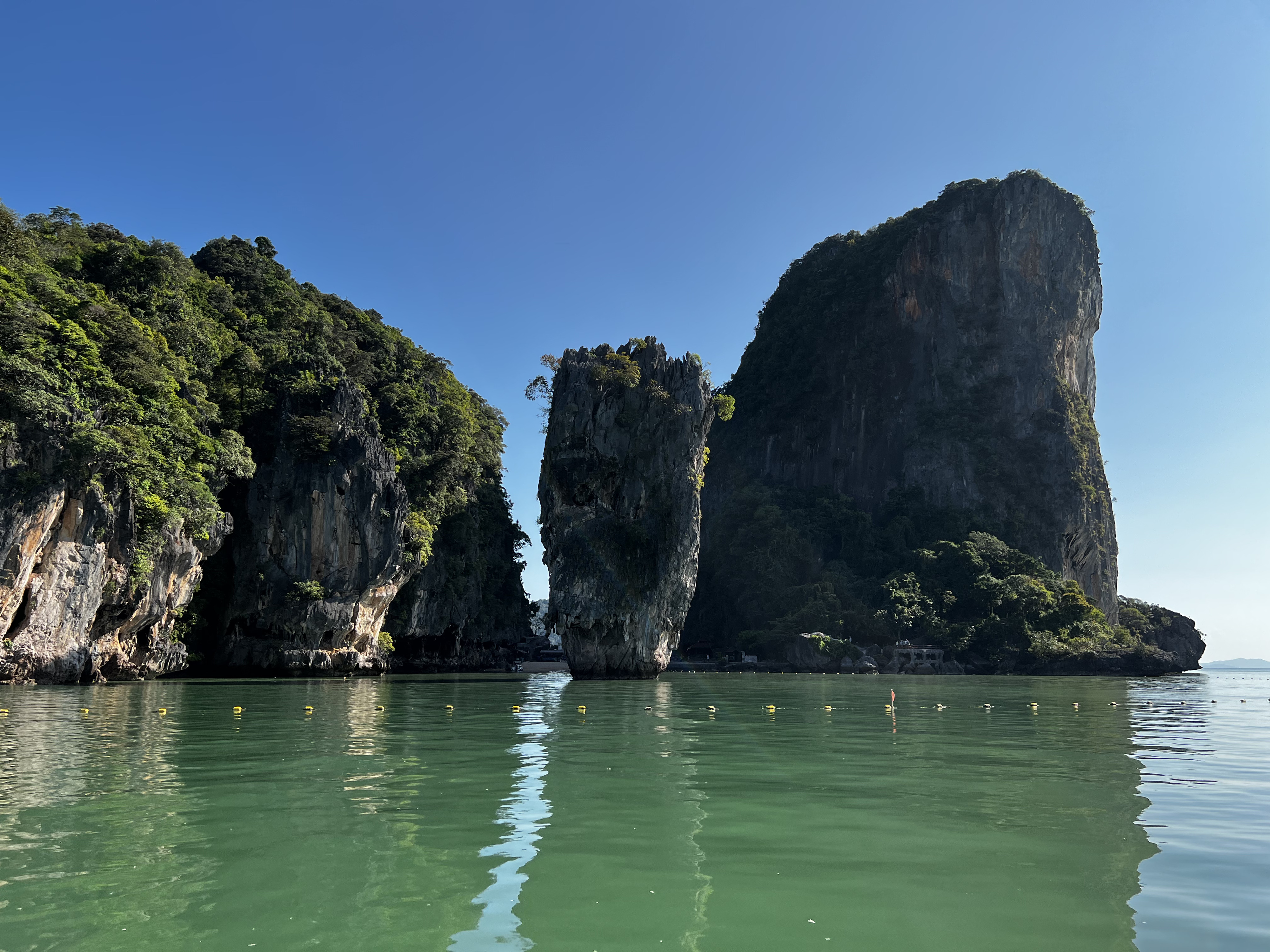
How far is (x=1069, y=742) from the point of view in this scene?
16.5 metres

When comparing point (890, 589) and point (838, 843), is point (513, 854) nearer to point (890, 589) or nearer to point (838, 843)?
point (838, 843)

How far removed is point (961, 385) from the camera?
10269cm

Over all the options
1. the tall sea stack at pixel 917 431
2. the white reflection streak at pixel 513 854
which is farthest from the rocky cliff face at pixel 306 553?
the tall sea stack at pixel 917 431

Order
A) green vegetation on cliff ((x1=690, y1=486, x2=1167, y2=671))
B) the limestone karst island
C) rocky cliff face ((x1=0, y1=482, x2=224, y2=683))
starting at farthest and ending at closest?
green vegetation on cliff ((x1=690, y1=486, x2=1167, y2=671)), the limestone karst island, rocky cliff face ((x1=0, y1=482, x2=224, y2=683))

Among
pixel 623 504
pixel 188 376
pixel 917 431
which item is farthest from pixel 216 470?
pixel 917 431

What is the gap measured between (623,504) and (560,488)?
3963 millimetres

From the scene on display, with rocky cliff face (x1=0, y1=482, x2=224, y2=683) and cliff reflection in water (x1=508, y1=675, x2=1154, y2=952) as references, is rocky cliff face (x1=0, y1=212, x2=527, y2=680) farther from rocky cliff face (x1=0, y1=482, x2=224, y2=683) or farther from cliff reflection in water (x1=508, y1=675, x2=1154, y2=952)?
cliff reflection in water (x1=508, y1=675, x2=1154, y2=952)

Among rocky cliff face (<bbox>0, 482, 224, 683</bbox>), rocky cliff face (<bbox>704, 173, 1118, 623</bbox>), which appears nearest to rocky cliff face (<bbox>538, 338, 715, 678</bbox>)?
rocky cliff face (<bbox>0, 482, 224, 683</bbox>)

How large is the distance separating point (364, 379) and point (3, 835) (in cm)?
5021

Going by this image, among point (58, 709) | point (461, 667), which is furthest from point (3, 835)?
point (461, 667)

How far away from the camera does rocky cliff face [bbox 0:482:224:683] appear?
2947cm

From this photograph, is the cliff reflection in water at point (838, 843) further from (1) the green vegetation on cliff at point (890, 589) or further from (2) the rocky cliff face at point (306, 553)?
(1) the green vegetation on cliff at point (890, 589)

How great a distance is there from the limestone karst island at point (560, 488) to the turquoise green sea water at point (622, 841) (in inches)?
781

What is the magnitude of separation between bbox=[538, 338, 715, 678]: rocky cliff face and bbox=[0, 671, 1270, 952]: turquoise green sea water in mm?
30273
